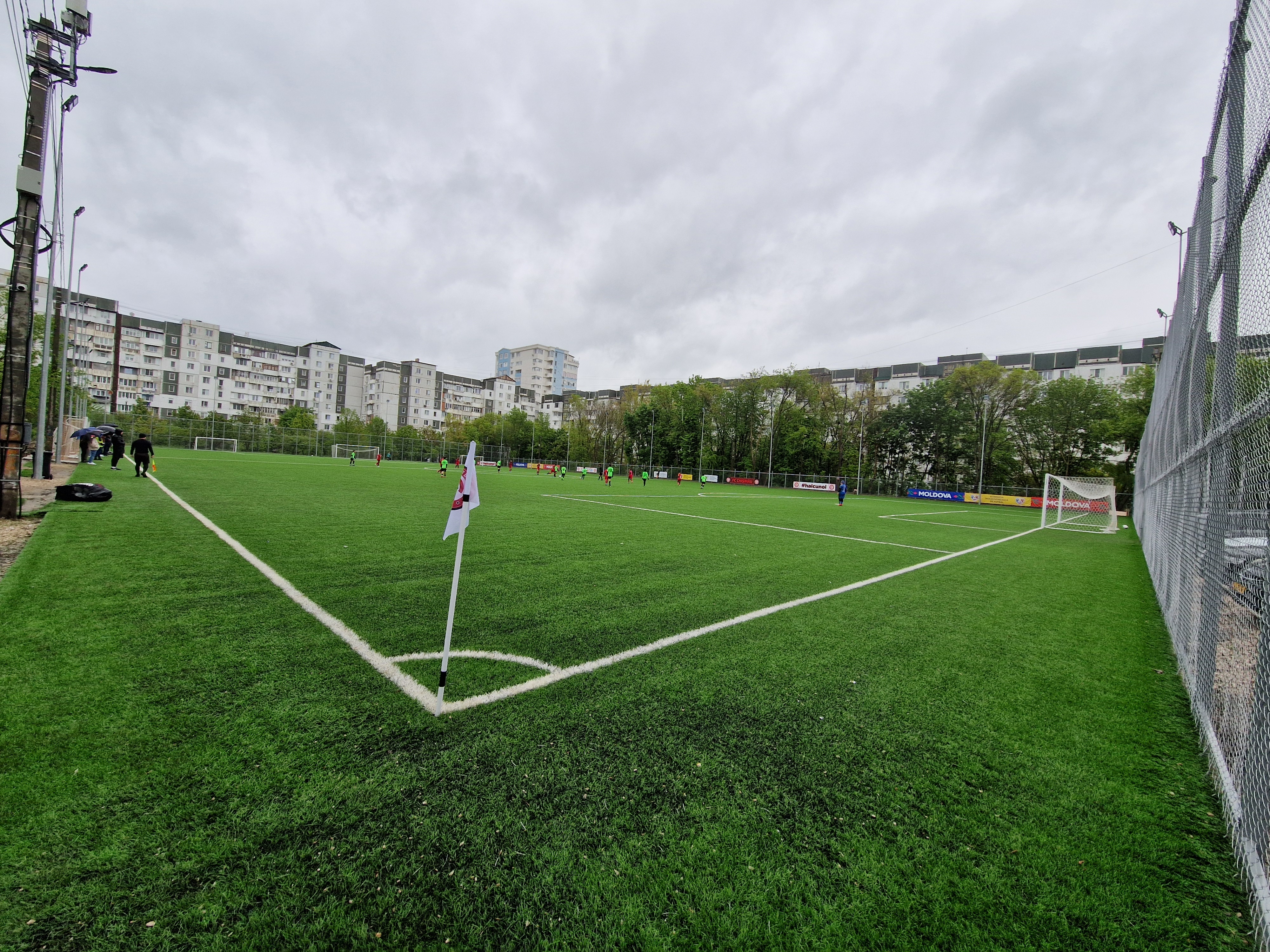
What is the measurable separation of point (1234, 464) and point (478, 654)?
551 centimetres

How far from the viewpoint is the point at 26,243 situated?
894 cm

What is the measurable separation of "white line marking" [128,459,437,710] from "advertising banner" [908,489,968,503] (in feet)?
163

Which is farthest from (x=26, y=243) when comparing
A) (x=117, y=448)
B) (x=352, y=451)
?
(x=352, y=451)

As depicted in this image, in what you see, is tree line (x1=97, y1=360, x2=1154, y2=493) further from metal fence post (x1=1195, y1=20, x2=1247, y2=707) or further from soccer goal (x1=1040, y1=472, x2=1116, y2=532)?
metal fence post (x1=1195, y1=20, x2=1247, y2=707)

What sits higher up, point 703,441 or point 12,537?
point 703,441

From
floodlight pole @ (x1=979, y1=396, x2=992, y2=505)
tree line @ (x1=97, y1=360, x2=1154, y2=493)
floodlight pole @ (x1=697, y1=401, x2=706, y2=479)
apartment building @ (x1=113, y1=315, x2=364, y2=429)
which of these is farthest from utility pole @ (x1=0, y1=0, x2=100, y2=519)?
apartment building @ (x1=113, y1=315, x2=364, y2=429)

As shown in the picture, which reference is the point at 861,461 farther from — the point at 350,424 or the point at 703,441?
the point at 350,424

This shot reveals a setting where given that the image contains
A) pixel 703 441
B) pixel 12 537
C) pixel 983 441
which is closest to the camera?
pixel 12 537

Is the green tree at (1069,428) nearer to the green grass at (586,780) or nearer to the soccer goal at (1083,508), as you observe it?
the soccer goal at (1083,508)

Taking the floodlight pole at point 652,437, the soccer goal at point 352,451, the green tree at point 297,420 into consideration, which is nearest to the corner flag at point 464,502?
the floodlight pole at point 652,437

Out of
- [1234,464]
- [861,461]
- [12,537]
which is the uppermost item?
[861,461]

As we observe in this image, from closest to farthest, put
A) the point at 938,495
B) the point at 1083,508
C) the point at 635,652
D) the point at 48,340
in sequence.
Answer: the point at 635,652 < the point at 48,340 < the point at 1083,508 < the point at 938,495

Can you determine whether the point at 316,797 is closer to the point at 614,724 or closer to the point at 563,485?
the point at 614,724

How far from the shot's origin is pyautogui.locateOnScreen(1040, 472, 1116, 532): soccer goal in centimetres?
2125
